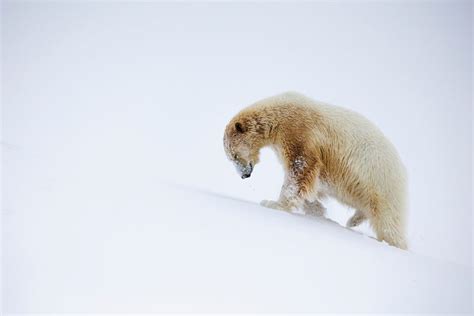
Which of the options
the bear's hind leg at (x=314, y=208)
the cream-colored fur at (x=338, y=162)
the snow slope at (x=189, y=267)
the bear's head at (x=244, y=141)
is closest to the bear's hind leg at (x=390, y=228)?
the cream-colored fur at (x=338, y=162)

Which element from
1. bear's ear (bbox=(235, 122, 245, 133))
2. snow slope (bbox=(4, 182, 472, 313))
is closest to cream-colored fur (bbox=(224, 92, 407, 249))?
bear's ear (bbox=(235, 122, 245, 133))

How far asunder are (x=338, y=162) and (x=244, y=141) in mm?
1811

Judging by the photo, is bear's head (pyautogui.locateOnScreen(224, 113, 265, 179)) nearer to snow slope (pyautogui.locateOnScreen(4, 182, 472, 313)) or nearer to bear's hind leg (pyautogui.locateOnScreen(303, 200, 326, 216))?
bear's hind leg (pyautogui.locateOnScreen(303, 200, 326, 216))

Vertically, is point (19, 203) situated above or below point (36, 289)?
above

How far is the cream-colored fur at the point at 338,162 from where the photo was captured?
6.68 meters

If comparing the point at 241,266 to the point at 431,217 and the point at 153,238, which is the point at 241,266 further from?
the point at 431,217

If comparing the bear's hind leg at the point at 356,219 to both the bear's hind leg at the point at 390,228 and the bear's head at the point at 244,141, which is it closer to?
the bear's hind leg at the point at 390,228

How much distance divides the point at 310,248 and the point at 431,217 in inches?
522

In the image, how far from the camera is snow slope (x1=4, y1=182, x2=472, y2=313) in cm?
279

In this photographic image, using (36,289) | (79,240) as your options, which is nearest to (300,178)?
(79,240)

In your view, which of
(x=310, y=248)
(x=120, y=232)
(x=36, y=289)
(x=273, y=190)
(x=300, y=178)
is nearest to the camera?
(x=36, y=289)

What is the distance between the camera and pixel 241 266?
3348 millimetres

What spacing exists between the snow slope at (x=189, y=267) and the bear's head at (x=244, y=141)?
3.31 m

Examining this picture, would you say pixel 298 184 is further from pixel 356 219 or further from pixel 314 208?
pixel 356 219
